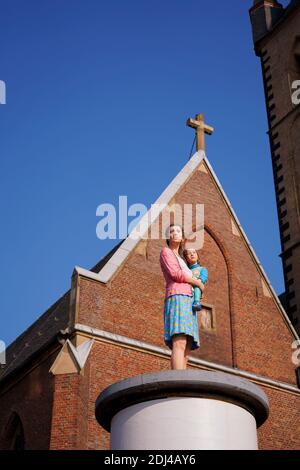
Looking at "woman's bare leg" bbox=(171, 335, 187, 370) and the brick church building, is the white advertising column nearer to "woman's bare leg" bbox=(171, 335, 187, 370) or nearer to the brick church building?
"woman's bare leg" bbox=(171, 335, 187, 370)

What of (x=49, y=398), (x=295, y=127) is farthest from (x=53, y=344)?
(x=295, y=127)

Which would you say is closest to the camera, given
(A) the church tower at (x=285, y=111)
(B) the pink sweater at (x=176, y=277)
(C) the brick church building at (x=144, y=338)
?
(B) the pink sweater at (x=176, y=277)

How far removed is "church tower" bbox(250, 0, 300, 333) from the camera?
26281mm

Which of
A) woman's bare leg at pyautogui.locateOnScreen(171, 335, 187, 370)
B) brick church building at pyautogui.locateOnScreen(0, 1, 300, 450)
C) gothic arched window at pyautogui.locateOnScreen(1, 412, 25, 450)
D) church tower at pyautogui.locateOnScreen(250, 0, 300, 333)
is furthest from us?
church tower at pyautogui.locateOnScreen(250, 0, 300, 333)

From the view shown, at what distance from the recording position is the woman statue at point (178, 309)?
34.2ft

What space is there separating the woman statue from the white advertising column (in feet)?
2.69

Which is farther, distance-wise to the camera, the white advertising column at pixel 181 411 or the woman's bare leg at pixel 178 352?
the woman's bare leg at pixel 178 352

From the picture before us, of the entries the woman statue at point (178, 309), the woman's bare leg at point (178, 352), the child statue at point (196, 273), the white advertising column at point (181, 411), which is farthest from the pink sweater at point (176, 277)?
the white advertising column at point (181, 411)

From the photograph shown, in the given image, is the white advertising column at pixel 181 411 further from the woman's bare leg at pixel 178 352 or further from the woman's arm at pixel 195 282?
the woman's arm at pixel 195 282

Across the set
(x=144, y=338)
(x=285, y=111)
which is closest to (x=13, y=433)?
(x=144, y=338)

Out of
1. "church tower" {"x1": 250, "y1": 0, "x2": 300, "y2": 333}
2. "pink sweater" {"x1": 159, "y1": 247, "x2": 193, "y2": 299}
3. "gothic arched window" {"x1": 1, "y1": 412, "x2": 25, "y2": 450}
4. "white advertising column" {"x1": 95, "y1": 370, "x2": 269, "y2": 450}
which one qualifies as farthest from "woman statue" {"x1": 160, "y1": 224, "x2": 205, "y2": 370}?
"church tower" {"x1": 250, "y1": 0, "x2": 300, "y2": 333}

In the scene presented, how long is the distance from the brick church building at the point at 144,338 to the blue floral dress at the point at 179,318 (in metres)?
5.22

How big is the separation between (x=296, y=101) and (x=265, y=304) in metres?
11.3
